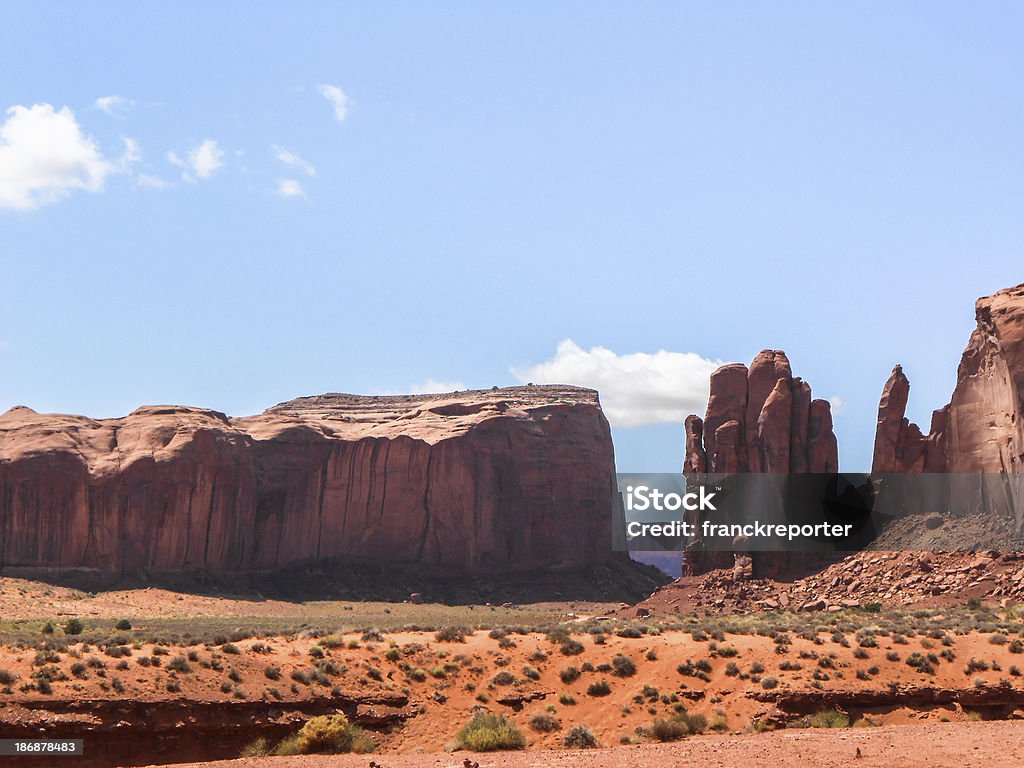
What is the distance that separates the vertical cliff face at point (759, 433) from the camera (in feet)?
204

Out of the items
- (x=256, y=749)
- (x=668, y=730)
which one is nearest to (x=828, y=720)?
(x=668, y=730)

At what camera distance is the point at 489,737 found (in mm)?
28000

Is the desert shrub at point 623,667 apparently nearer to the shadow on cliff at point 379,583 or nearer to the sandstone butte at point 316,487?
the shadow on cliff at point 379,583

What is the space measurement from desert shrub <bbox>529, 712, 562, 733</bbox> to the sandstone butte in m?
58.6

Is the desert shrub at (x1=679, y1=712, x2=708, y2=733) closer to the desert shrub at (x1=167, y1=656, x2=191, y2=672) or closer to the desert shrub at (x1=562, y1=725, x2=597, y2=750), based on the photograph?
the desert shrub at (x1=562, y1=725, x2=597, y2=750)

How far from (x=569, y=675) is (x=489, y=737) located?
610 cm

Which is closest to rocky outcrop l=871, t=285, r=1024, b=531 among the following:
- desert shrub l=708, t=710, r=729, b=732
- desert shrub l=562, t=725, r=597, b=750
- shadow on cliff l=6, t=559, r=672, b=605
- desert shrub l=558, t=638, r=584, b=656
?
desert shrub l=558, t=638, r=584, b=656

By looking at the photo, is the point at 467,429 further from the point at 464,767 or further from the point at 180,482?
the point at 464,767

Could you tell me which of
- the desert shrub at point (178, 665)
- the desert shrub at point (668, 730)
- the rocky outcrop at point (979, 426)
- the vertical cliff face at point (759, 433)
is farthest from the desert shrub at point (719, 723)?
the vertical cliff face at point (759, 433)

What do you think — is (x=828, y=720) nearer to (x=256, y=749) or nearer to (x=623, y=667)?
(x=623, y=667)

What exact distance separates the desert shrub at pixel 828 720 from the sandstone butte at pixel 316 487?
6238cm

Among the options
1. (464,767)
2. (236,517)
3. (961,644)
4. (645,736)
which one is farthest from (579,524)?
(464,767)

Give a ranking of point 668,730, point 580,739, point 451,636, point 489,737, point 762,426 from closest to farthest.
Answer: point 489,737, point 668,730, point 580,739, point 451,636, point 762,426

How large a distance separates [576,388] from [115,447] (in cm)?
4247
